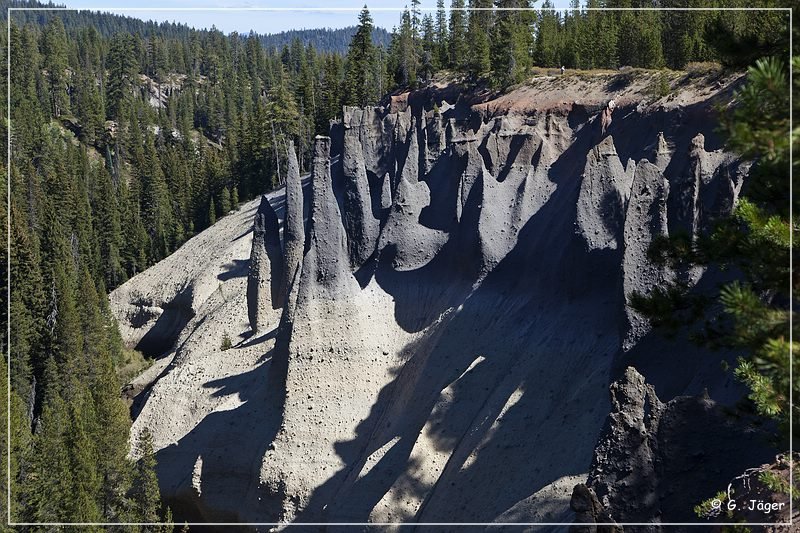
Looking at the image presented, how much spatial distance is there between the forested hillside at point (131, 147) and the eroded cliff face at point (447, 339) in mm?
3353

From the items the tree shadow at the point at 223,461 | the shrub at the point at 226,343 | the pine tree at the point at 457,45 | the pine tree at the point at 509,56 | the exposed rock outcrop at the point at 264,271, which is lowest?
the tree shadow at the point at 223,461

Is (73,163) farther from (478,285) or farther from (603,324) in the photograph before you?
(603,324)

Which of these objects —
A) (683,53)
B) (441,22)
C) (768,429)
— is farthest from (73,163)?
(768,429)

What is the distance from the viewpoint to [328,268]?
26.1 metres

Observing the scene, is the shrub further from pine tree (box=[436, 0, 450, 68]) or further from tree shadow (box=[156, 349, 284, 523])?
pine tree (box=[436, 0, 450, 68])

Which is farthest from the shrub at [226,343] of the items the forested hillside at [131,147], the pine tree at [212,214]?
the pine tree at [212,214]

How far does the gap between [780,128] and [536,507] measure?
1059 cm

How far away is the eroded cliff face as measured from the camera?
19.6 meters

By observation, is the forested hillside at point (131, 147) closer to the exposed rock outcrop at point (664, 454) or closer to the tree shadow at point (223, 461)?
the tree shadow at point (223, 461)

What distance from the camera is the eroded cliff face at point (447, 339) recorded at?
19.6 metres

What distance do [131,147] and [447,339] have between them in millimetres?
85071

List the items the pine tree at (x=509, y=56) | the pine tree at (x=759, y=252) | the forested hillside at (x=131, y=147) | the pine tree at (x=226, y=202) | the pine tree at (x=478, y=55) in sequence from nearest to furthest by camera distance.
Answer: the pine tree at (x=759, y=252) < the forested hillside at (x=131, y=147) < the pine tree at (x=509, y=56) < the pine tree at (x=478, y=55) < the pine tree at (x=226, y=202)

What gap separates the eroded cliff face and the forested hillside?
3.35m

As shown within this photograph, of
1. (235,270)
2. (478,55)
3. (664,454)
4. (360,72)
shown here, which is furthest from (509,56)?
(664,454)
